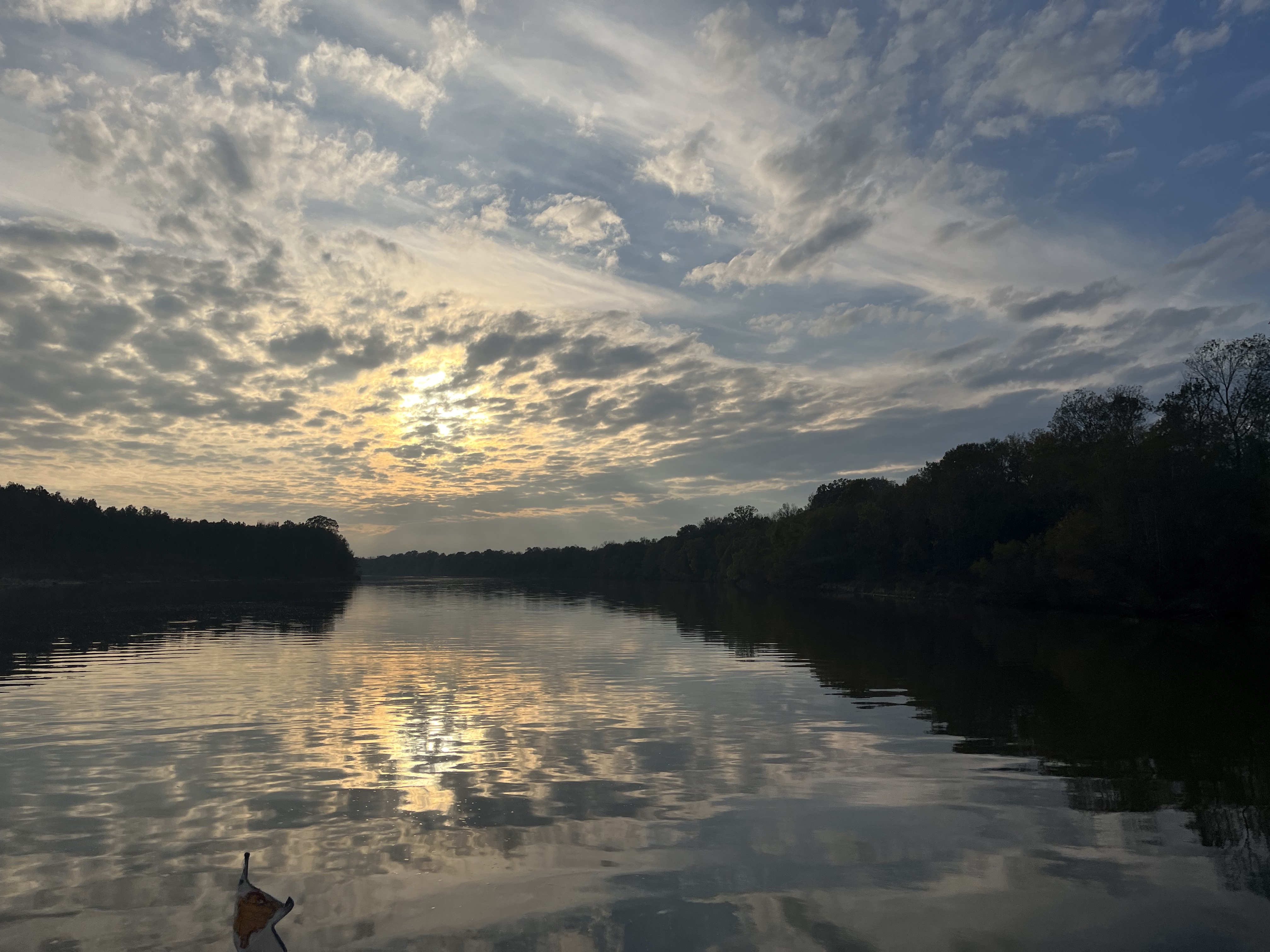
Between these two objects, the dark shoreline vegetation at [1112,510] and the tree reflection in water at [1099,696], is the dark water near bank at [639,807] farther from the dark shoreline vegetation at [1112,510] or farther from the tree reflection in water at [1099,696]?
the dark shoreline vegetation at [1112,510]

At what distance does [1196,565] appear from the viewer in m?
66.6

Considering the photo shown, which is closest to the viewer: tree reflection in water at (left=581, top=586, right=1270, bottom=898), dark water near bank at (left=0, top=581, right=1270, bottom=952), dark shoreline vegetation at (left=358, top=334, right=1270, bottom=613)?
dark water near bank at (left=0, top=581, right=1270, bottom=952)

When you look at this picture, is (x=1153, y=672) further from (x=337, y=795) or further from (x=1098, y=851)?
(x=337, y=795)

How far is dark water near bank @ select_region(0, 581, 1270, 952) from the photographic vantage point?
1002 centimetres

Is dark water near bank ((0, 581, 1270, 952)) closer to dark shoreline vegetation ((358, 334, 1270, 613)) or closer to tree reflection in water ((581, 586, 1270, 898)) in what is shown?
tree reflection in water ((581, 586, 1270, 898))

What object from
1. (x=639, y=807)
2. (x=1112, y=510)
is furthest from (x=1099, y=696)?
(x=1112, y=510)

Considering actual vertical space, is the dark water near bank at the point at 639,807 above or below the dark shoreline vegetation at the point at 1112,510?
below

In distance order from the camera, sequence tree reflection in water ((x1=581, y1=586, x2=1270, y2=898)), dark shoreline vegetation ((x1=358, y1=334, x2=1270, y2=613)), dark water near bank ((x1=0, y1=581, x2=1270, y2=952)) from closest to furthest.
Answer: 1. dark water near bank ((x1=0, y1=581, x2=1270, y2=952))
2. tree reflection in water ((x1=581, y1=586, x2=1270, y2=898))
3. dark shoreline vegetation ((x1=358, y1=334, x2=1270, y2=613))

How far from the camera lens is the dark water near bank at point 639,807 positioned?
1002 centimetres

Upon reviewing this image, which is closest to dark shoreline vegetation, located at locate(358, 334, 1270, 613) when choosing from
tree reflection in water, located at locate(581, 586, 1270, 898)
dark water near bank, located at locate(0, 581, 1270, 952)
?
tree reflection in water, located at locate(581, 586, 1270, 898)

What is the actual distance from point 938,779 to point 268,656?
3330 centimetres

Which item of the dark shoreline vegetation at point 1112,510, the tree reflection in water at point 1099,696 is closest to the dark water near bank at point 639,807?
the tree reflection in water at point 1099,696

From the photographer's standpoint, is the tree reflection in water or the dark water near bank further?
the tree reflection in water

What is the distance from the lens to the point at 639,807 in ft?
48.8
